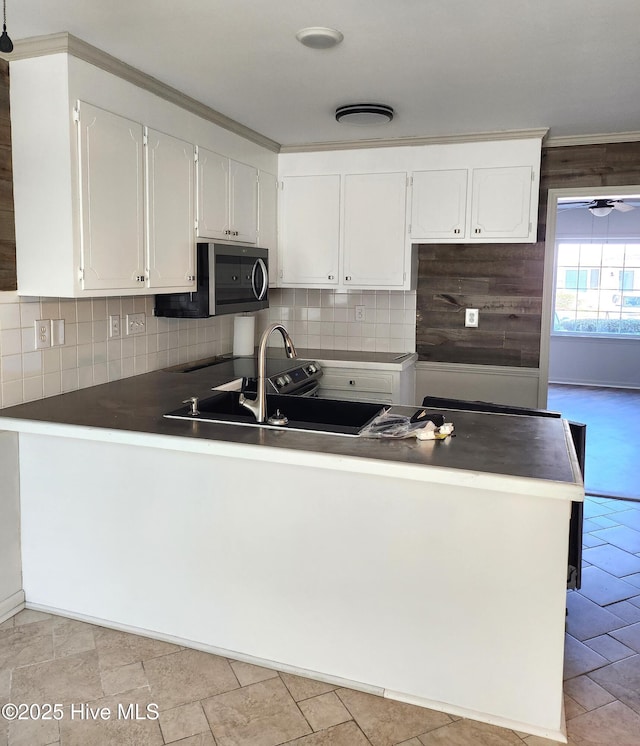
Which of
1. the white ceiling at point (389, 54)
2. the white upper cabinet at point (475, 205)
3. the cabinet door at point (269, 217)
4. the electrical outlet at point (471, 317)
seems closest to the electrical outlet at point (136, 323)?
the cabinet door at point (269, 217)

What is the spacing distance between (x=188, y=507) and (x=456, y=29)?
1.99 metres

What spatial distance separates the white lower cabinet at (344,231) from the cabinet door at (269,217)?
0.19 feet

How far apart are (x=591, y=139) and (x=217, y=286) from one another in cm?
247

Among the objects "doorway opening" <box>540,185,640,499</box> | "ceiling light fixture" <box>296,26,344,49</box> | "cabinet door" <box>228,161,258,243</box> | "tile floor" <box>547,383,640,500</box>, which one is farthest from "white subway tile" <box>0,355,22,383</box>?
"doorway opening" <box>540,185,640,499</box>

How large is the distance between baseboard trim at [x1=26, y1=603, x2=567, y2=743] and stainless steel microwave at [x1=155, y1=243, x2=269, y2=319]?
62.2 inches

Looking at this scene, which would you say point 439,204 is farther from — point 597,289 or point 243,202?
point 597,289

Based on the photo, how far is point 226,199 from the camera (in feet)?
11.9

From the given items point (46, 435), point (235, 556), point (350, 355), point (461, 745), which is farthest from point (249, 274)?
point (461, 745)

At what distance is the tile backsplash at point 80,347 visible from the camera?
2.63 m

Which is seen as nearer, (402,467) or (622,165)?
(402,467)

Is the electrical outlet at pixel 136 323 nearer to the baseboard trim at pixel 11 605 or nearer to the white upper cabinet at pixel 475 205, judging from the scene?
the baseboard trim at pixel 11 605

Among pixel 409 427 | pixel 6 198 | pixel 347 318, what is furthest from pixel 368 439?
pixel 347 318

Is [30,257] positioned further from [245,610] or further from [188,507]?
[245,610]

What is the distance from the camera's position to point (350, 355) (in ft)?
14.2
